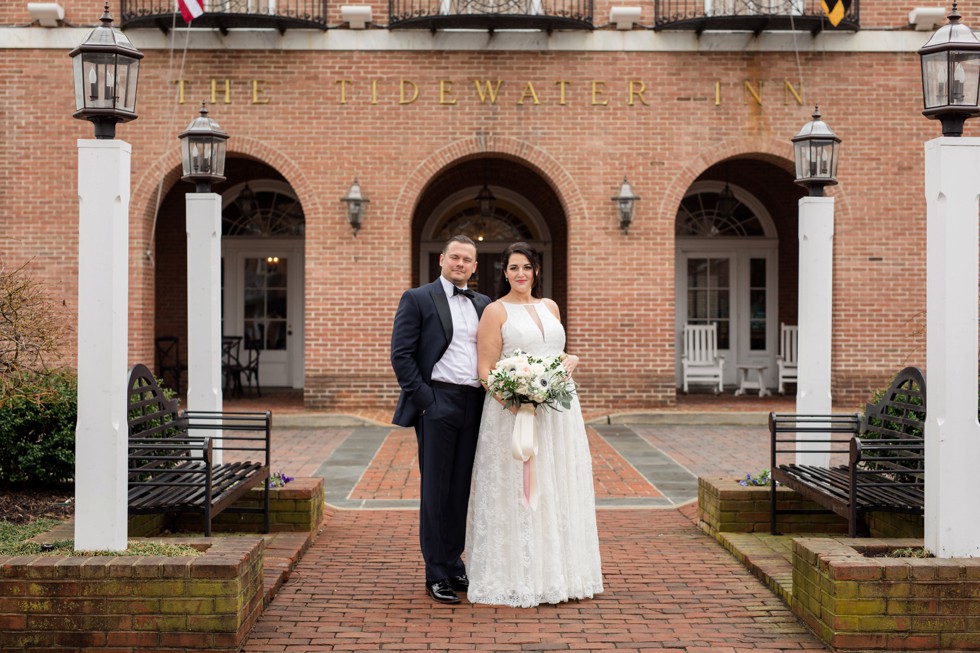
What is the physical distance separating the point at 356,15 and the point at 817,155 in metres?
8.26

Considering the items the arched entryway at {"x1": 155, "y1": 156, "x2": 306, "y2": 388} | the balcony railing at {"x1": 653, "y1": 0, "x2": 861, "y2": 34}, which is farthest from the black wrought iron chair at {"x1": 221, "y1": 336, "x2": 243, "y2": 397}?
the balcony railing at {"x1": 653, "y1": 0, "x2": 861, "y2": 34}

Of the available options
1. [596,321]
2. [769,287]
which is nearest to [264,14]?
[596,321]

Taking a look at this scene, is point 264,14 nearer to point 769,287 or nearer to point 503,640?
point 769,287

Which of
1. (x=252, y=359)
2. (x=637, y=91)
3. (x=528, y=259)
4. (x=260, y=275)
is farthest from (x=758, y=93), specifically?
(x=528, y=259)

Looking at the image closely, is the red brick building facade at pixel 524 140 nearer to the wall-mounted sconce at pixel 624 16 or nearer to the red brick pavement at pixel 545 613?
the wall-mounted sconce at pixel 624 16

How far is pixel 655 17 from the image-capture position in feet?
45.4

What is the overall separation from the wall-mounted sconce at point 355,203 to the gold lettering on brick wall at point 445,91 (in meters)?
1.68

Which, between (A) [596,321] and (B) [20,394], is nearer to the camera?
(B) [20,394]

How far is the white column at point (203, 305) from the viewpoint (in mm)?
6988

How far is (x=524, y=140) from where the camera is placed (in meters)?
14.0

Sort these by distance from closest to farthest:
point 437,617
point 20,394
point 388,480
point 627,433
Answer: point 437,617, point 20,394, point 388,480, point 627,433

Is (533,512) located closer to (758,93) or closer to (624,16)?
(624,16)

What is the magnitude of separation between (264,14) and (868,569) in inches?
453

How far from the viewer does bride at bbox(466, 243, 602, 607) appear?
4996mm
